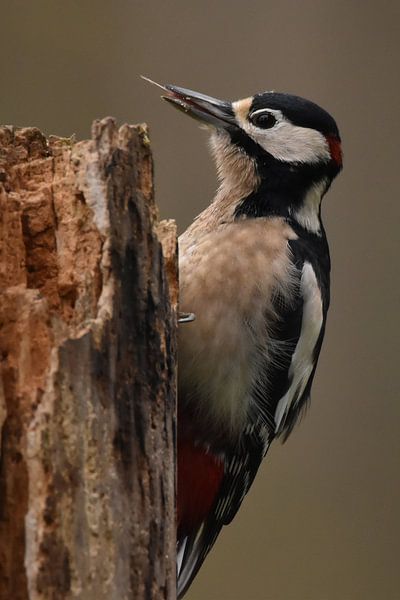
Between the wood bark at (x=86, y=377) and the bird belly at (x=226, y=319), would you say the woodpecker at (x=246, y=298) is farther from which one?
the wood bark at (x=86, y=377)

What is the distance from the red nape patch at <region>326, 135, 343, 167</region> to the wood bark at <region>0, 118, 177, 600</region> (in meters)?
0.99

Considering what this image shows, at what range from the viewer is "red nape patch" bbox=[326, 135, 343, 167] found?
2.72m

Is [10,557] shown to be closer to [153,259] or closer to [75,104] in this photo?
[153,259]

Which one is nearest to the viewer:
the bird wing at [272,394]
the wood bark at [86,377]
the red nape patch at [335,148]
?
the wood bark at [86,377]

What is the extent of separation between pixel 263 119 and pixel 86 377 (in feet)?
4.28

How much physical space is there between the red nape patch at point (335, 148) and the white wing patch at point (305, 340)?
336 mm

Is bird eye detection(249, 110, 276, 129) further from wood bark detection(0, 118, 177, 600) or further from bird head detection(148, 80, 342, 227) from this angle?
wood bark detection(0, 118, 177, 600)

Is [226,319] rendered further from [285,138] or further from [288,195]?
[285,138]

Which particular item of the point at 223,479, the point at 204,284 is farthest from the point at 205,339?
the point at 223,479

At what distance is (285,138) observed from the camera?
2697mm

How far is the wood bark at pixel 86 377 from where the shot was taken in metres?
1.49

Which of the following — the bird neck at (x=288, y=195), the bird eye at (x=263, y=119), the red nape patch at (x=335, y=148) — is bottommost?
the bird neck at (x=288, y=195)

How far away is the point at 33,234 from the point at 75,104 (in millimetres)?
2706

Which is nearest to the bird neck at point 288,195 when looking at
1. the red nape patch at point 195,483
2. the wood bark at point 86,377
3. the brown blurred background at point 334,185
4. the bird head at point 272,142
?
the bird head at point 272,142
